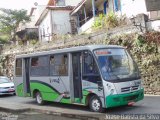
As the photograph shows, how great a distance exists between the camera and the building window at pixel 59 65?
15070 mm

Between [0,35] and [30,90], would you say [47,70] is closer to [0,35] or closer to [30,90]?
[30,90]

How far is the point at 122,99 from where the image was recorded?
12898 millimetres

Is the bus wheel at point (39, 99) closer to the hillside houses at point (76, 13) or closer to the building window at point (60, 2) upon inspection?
the hillside houses at point (76, 13)

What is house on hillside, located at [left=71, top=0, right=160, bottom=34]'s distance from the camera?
26.4 feet

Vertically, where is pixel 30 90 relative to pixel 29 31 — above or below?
below

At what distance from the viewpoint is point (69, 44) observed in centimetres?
2577

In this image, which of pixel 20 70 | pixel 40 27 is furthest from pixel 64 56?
pixel 40 27

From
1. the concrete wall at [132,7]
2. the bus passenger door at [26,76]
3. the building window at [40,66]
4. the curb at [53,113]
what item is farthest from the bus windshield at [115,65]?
the concrete wall at [132,7]

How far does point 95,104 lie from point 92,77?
1.04 meters

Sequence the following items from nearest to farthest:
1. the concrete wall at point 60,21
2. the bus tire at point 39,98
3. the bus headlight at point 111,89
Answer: the bus headlight at point 111,89 → the bus tire at point 39,98 → the concrete wall at point 60,21

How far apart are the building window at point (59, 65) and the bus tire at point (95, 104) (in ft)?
6.61

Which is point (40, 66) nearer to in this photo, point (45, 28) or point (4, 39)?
point (45, 28)

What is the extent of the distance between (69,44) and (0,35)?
2999 cm

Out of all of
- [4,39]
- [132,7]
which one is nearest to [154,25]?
[132,7]
